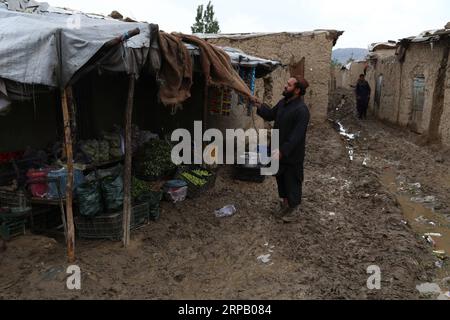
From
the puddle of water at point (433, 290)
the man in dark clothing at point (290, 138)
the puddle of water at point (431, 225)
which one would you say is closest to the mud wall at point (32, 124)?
the man in dark clothing at point (290, 138)

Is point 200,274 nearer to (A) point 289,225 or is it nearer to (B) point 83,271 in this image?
(B) point 83,271

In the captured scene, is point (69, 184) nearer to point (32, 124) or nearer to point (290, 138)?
point (32, 124)

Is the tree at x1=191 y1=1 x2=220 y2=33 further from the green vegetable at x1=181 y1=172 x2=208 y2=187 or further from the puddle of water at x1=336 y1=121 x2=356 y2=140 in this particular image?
the green vegetable at x1=181 y1=172 x2=208 y2=187

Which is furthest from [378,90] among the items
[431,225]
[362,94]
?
[431,225]

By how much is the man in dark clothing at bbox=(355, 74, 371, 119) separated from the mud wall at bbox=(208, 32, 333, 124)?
381 cm

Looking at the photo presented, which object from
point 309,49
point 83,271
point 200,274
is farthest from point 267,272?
point 309,49

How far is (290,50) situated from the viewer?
42.9 ft

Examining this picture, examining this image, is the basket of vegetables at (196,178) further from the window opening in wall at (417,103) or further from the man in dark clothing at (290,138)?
the window opening in wall at (417,103)

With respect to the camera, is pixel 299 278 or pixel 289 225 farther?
pixel 289 225

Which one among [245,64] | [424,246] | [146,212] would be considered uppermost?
[245,64]

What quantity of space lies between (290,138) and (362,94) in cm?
1257

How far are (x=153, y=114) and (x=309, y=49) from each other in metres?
6.51

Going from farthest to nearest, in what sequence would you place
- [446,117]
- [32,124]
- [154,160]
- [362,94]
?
[362,94] → [446,117] → [154,160] → [32,124]
